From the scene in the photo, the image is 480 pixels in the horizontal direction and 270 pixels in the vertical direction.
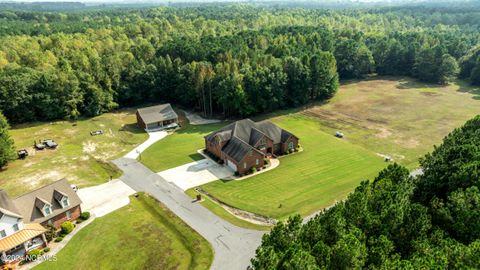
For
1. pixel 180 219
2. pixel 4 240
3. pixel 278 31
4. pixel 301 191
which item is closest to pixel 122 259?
pixel 180 219

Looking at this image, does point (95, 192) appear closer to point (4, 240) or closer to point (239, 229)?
point (4, 240)

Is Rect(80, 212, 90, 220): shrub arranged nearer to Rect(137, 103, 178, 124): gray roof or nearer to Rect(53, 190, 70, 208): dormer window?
Rect(53, 190, 70, 208): dormer window

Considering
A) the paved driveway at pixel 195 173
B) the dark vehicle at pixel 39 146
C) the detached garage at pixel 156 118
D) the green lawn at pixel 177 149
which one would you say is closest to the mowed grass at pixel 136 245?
the paved driveway at pixel 195 173

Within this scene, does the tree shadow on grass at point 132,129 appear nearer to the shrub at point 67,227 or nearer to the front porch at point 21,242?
the shrub at point 67,227

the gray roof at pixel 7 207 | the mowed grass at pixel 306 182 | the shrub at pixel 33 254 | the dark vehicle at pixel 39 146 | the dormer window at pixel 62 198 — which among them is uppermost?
the gray roof at pixel 7 207

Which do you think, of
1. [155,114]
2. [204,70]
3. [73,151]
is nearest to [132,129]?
[155,114]

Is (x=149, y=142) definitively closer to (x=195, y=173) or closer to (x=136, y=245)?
(x=195, y=173)
